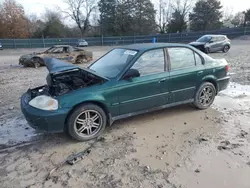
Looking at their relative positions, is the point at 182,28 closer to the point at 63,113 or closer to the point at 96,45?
the point at 96,45

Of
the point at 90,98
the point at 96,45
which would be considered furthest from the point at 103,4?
the point at 90,98

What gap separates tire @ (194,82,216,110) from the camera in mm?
4527

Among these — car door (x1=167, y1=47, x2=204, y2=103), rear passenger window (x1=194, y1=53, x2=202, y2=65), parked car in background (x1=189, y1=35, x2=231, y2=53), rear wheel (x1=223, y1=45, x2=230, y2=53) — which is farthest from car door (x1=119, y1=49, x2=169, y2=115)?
rear wheel (x1=223, y1=45, x2=230, y2=53)

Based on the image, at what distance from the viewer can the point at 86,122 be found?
3473 millimetres

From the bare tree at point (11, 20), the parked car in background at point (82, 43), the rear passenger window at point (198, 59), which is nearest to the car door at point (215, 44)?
the rear passenger window at point (198, 59)

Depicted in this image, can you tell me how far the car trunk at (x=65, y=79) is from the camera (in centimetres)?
351

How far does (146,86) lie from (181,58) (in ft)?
3.57

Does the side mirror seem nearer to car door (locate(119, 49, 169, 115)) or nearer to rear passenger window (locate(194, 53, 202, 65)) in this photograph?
car door (locate(119, 49, 169, 115))

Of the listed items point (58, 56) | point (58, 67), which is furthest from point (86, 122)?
point (58, 56)

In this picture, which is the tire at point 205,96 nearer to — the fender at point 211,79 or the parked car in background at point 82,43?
the fender at point 211,79

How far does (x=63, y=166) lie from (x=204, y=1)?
45087 mm

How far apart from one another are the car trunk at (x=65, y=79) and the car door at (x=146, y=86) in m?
0.49

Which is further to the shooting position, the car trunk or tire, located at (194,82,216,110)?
tire, located at (194,82,216,110)

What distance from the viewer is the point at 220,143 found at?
132 inches
